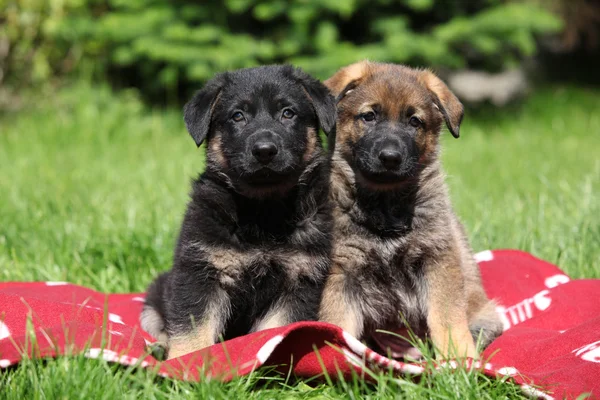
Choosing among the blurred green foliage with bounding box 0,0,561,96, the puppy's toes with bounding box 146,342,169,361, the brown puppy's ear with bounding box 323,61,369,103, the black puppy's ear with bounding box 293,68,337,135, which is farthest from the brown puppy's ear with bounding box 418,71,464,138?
the blurred green foliage with bounding box 0,0,561,96

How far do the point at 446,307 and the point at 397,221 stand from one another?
18.1 inches

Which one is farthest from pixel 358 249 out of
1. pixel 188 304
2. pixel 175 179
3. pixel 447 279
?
pixel 175 179

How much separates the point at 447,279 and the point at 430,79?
1.05 meters

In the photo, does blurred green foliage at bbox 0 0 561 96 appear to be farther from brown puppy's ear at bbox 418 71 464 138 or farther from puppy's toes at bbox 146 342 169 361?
puppy's toes at bbox 146 342 169 361

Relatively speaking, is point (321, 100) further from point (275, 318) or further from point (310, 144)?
point (275, 318)

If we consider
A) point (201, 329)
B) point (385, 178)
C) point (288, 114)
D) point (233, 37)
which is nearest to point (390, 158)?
point (385, 178)

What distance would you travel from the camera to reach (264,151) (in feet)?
9.79

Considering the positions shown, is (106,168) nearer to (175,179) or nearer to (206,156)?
(175,179)

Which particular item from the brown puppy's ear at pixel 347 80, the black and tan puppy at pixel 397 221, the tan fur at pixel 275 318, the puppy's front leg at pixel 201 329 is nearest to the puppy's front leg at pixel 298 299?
the tan fur at pixel 275 318

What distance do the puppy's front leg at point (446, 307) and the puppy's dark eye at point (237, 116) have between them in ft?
3.69

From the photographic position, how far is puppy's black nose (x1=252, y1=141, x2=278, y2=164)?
2.97 m

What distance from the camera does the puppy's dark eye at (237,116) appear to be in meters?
3.24

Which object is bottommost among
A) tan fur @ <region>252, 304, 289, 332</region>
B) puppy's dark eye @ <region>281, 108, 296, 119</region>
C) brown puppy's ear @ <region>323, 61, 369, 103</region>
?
tan fur @ <region>252, 304, 289, 332</region>

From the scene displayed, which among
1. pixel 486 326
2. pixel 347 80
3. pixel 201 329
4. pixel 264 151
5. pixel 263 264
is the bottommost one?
pixel 486 326
